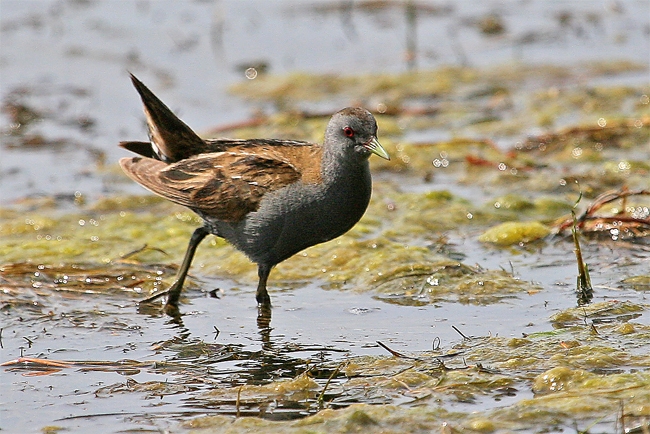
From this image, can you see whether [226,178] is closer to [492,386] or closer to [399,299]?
[399,299]

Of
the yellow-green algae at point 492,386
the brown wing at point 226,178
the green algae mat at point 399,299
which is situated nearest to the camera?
the yellow-green algae at point 492,386

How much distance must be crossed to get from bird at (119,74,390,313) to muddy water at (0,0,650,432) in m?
0.47

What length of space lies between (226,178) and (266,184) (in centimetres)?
32

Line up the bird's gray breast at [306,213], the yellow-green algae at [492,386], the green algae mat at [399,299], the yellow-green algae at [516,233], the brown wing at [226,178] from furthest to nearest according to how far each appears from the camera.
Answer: the yellow-green algae at [516,233] → the brown wing at [226,178] → the bird's gray breast at [306,213] → the green algae mat at [399,299] → the yellow-green algae at [492,386]

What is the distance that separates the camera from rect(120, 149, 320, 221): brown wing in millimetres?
6371

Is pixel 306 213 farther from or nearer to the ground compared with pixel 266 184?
nearer to the ground

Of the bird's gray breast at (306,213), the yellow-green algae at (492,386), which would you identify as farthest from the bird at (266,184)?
the yellow-green algae at (492,386)

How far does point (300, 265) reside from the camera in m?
7.46

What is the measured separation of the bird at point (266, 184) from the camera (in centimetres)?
625

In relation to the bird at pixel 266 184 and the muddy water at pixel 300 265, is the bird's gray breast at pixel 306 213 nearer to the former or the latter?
the bird at pixel 266 184

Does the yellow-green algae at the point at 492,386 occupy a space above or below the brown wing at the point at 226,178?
below

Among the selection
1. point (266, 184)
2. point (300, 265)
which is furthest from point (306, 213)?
point (300, 265)

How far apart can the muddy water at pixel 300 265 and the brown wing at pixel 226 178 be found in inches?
25.8

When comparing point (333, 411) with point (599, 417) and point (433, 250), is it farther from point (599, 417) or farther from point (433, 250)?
point (433, 250)
